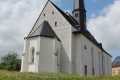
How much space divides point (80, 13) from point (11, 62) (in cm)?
2028

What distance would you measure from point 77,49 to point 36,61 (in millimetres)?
7081

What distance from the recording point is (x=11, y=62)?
46.9m

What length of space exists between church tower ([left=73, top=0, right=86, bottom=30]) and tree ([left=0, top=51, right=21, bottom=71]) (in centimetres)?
1793

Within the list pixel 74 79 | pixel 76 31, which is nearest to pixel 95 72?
pixel 76 31

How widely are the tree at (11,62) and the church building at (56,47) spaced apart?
14.4 metres

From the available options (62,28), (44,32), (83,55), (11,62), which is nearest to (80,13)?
(62,28)

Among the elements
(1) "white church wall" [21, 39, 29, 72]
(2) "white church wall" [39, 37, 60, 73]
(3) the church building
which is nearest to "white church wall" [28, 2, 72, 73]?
(3) the church building

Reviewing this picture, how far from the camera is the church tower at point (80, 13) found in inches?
1478

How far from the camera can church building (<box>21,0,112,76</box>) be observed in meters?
29.0

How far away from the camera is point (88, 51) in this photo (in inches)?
1372

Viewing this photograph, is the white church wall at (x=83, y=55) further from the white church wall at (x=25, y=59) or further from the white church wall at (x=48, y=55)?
the white church wall at (x=25, y=59)

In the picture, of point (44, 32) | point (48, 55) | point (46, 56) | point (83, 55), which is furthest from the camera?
point (83, 55)

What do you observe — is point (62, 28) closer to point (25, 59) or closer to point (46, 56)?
point (46, 56)

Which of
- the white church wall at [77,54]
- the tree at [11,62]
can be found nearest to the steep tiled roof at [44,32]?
the white church wall at [77,54]
